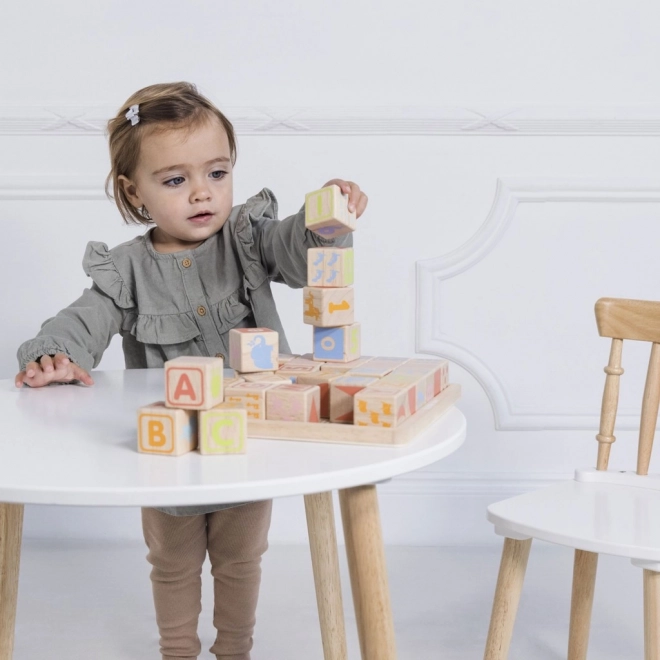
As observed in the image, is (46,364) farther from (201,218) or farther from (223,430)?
(223,430)

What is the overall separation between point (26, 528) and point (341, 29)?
133cm

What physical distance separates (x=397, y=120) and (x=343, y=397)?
1.23m

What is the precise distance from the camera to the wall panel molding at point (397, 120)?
1922mm

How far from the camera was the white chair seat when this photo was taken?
3.20 feet

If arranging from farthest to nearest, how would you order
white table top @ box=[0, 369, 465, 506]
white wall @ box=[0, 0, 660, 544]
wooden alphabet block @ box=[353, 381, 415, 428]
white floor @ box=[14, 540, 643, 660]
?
white wall @ box=[0, 0, 660, 544] → white floor @ box=[14, 540, 643, 660] → wooden alphabet block @ box=[353, 381, 415, 428] → white table top @ box=[0, 369, 465, 506]

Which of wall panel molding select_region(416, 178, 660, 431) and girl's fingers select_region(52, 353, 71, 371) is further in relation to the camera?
wall panel molding select_region(416, 178, 660, 431)

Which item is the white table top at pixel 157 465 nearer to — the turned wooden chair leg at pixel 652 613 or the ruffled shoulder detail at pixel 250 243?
the turned wooden chair leg at pixel 652 613

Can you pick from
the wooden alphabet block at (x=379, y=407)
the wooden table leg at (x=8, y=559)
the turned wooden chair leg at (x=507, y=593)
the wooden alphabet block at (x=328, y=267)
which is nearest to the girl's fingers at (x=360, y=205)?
the wooden alphabet block at (x=328, y=267)

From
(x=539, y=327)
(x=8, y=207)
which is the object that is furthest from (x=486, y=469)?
(x=8, y=207)

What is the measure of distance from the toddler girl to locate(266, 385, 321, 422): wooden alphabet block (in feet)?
1.33

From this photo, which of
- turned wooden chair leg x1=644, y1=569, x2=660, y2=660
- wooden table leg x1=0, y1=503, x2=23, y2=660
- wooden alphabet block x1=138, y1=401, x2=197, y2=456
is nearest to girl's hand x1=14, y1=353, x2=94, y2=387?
wooden table leg x1=0, y1=503, x2=23, y2=660

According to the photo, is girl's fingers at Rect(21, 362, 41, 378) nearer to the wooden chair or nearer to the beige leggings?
the beige leggings

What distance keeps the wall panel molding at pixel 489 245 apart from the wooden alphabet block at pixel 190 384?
1242mm

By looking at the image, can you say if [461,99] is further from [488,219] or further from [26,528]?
[26,528]
